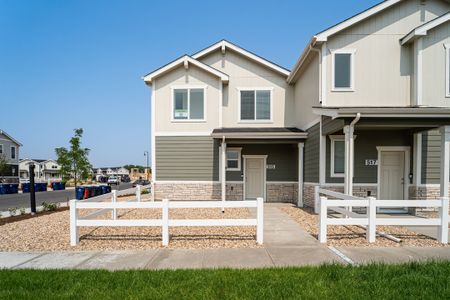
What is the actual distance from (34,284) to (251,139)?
978 centimetres

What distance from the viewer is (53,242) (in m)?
6.61

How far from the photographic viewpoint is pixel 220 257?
5309 millimetres

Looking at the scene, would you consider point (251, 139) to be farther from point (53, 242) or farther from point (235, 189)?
point (53, 242)

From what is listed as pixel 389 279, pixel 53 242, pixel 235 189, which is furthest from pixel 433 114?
pixel 53 242

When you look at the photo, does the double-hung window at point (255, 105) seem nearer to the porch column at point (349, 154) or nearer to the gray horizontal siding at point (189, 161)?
the gray horizontal siding at point (189, 161)

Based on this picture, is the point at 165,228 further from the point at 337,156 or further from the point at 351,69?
the point at 351,69

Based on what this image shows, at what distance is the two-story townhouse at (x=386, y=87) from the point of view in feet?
34.4

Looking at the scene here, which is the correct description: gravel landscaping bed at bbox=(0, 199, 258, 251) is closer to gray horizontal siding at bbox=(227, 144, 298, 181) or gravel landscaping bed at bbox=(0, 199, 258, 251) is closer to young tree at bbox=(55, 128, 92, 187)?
gray horizontal siding at bbox=(227, 144, 298, 181)

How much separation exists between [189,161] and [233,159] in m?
2.34

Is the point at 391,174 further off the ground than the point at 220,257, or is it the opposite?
the point at 391,174

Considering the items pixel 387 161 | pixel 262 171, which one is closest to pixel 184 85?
pixel 262 171

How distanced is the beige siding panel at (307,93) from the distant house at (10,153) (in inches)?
1701

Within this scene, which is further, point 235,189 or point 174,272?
point 235,189

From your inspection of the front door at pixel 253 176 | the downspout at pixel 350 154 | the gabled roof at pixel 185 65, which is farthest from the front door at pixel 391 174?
the gabled roof at pixel 185 65
